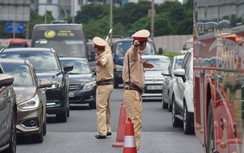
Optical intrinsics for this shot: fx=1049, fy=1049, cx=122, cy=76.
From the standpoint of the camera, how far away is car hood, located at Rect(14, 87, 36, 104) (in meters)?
18.3

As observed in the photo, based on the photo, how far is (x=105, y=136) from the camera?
19516 mm

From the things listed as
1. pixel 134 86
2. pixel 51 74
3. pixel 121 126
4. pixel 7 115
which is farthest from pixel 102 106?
pixel 7 115

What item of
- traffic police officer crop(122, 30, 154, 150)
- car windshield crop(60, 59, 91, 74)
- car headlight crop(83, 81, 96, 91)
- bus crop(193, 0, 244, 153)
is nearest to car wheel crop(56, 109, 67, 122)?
car headlight crop(83, 81, 96, 91)

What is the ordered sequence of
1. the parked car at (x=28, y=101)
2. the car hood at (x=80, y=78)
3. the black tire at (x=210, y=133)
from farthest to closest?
1. the car hood at (x=80, y=78)
2. the parked car at (x=28, y=101)
3. the black tire at (x=210, y=133)

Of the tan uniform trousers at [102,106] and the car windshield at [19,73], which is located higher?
the car windshield at [19,73]

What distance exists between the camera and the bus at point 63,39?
42.6 metres

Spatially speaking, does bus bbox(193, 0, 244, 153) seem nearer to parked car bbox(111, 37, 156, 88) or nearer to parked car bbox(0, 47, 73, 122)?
parked car bbox(0, 47, 73, 122)

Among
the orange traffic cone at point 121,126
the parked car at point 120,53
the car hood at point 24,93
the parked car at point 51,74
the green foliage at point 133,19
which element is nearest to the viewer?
the orange traffic cone at point 121,126

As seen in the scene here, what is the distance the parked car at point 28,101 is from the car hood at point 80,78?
31.0ft

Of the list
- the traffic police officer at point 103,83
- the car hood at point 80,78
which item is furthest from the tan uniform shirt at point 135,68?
the car hood at point 80,78

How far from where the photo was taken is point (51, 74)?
24.5 m

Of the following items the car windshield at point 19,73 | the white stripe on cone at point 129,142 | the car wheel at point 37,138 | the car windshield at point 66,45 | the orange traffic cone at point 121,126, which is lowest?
the car wheel at point 37,138

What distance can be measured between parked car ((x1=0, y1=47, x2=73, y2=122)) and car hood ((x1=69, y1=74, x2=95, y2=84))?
412 centimetres

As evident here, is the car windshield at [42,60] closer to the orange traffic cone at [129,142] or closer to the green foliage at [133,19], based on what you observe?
the orange traffic cone at [129,142]
